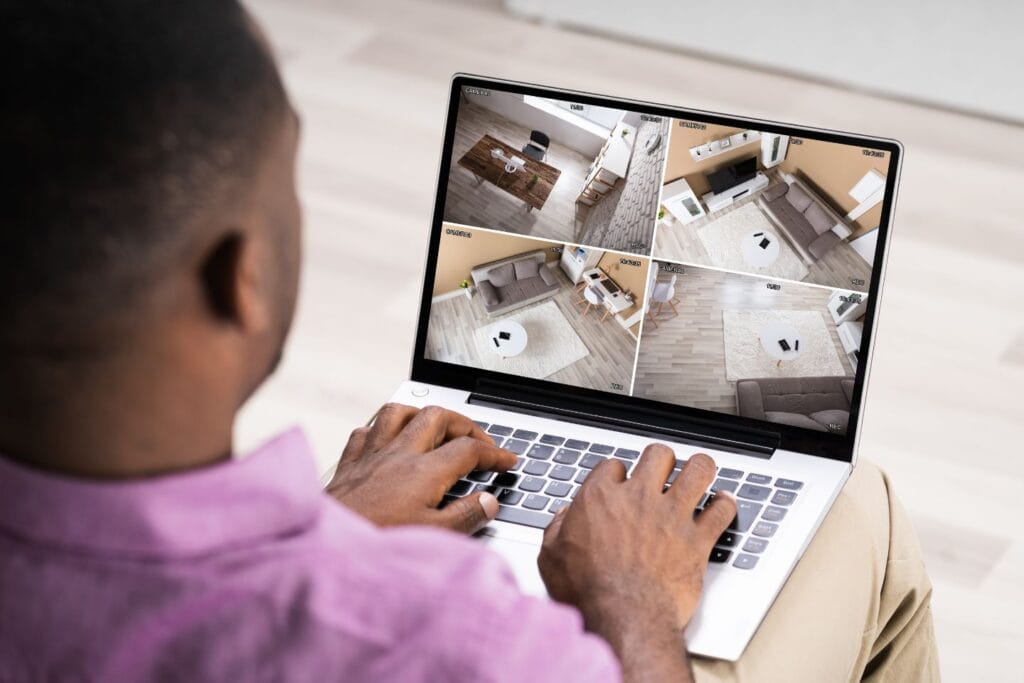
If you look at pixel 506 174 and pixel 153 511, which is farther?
pixel 506 174

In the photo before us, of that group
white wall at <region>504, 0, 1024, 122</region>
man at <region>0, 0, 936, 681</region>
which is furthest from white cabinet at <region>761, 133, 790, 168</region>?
white wall at <region>504, 0, 1024, 122</region>

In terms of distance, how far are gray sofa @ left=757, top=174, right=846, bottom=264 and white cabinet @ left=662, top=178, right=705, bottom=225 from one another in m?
0.06

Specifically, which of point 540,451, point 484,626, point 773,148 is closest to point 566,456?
point 540,451

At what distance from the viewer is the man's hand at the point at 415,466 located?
870 millimetres

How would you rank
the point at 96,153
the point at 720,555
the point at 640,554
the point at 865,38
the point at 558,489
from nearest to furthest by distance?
the point at 96,153, the point at 640,554, the point at 720,555, the point at 558,489, the point at 865,38

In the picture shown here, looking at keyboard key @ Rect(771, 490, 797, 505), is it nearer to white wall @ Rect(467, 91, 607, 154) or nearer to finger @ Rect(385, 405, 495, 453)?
finger @ Rect(385, 405, 495, 453)

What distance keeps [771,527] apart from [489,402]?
0.30 metres

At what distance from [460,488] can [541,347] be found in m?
0.19

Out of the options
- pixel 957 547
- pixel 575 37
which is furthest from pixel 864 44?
pixel 957 547

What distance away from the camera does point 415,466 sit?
903 mm

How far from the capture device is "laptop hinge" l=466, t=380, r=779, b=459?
3.44 feet

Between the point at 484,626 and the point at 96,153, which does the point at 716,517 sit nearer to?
the point at 484,626

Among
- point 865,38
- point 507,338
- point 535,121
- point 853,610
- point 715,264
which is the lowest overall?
point 853,610

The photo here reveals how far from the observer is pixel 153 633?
1.63 feet
